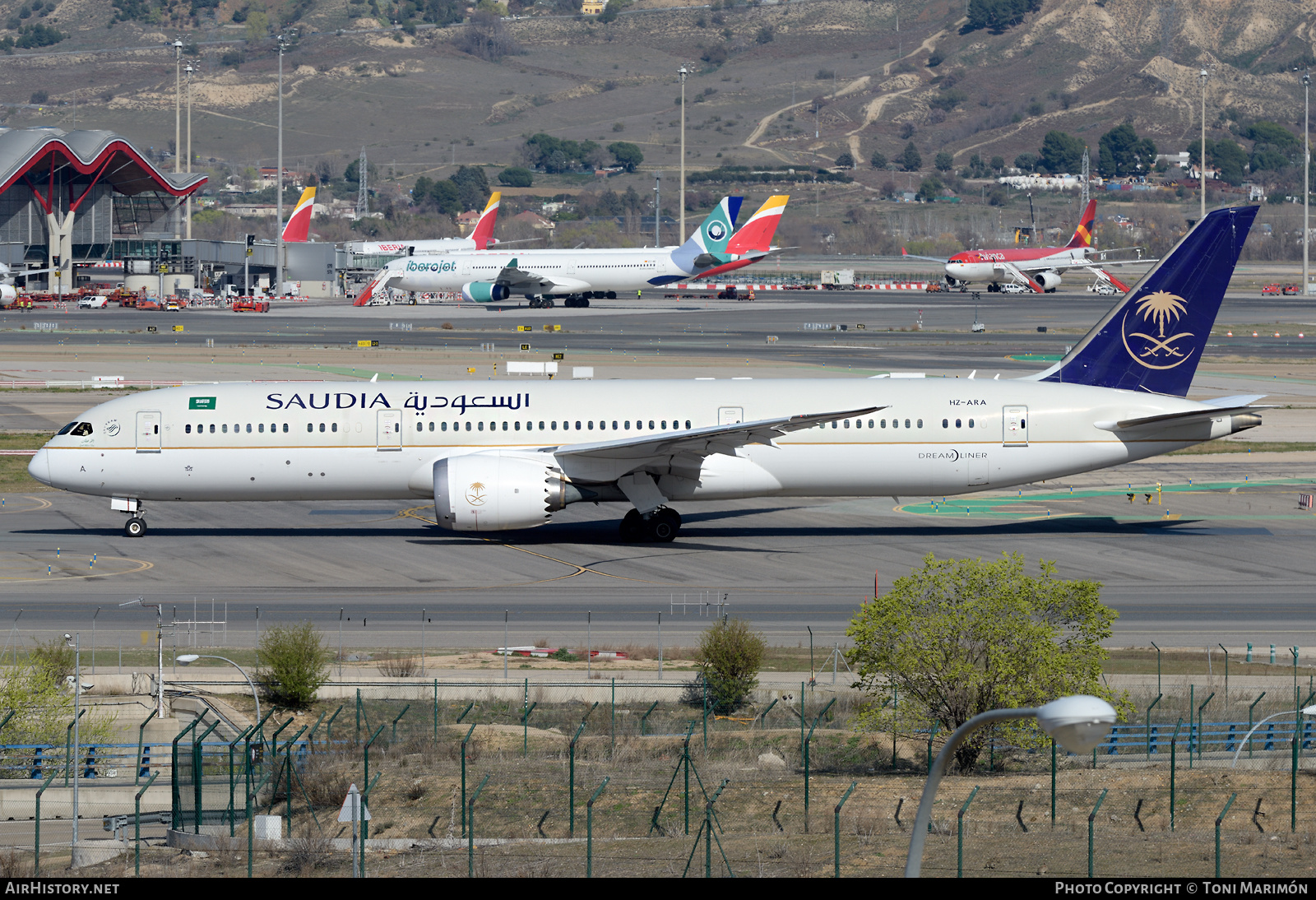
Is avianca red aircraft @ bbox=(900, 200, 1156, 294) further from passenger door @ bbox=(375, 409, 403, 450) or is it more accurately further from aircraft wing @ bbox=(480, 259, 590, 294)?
passenger door @ bbox=(375, 409, 403, 450)

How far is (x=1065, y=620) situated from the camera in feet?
95.7

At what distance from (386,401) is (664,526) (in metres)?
9.55

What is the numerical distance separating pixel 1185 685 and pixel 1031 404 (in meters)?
16.6

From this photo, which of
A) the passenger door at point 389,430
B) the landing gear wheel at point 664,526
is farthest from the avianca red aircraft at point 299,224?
the landing gear wheel at point 664,526

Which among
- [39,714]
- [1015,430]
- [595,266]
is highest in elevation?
[595,266]

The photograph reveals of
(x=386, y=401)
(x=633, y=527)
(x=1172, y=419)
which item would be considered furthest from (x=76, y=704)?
(x=1172, y=419)

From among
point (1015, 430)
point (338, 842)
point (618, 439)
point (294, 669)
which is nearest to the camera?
point (338, 842)

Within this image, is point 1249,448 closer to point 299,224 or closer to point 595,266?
point 595,266

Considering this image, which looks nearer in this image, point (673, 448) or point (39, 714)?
point (39, 714)

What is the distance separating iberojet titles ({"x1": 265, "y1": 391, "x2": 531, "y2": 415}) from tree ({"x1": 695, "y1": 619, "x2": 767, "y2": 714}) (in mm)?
16379

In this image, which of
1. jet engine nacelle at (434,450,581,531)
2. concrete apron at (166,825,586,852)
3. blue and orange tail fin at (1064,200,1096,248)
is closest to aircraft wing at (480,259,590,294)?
blue and orange tail fin at (1064,200,1096,248)

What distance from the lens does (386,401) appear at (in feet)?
154

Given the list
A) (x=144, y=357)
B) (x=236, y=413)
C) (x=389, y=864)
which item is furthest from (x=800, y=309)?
(x=389, y=864)
